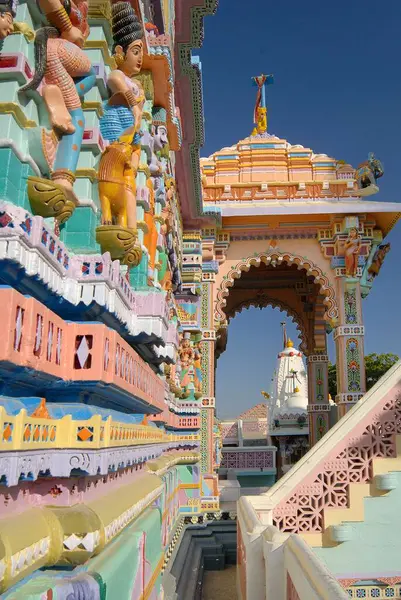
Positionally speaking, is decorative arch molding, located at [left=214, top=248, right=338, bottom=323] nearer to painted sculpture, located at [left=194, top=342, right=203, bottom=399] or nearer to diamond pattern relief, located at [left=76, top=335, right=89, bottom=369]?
painted sculpture, located at [left=194, top=342, right=203, bottom=399]

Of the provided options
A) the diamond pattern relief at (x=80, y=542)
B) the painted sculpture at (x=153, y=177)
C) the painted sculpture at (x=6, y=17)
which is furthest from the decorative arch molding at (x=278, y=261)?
the painted sculpture at (x=6, y=17)

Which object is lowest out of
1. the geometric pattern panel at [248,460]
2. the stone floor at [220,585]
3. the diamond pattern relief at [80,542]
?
the stone floor at [220,585]

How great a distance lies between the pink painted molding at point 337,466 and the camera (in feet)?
16.4

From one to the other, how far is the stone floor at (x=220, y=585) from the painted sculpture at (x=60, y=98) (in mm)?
5760

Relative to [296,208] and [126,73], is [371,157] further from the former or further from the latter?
[126,73]

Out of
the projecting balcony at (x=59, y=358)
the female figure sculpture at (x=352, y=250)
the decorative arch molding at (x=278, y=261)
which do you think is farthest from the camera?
the decorative arch molding at (x=278, y=261)

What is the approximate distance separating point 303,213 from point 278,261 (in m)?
1.02

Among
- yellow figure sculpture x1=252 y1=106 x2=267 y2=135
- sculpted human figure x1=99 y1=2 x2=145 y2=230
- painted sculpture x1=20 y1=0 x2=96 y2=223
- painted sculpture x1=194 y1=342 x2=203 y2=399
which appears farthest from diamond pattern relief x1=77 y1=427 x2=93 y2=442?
yellow figure sculpture x1=252 y1=106 x2=267 y2=135

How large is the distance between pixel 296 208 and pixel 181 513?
5.54m

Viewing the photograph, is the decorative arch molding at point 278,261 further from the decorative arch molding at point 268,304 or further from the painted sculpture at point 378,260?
the decorative arch molding at point 268,304

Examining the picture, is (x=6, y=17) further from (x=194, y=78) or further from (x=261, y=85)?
(x=261, y=85)

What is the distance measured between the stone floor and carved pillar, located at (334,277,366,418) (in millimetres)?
3344

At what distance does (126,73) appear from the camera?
3182mm

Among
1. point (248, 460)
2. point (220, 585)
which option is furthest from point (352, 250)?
point (248, 460)
